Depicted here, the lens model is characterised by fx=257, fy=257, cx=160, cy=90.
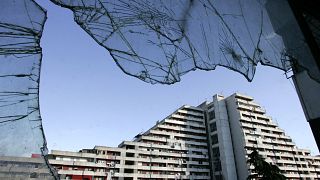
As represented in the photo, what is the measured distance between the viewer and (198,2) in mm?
2912

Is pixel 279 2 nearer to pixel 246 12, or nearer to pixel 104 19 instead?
pixel 246 12

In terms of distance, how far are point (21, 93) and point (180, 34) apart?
164 centimetres

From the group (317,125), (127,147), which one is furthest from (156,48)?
(127,147)

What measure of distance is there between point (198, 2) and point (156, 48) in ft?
2.57

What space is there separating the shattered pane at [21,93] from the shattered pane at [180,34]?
34cm

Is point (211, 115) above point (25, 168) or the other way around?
above

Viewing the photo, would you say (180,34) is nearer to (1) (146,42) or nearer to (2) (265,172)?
(1) (146,42)

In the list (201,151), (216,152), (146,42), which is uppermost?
(201,151)

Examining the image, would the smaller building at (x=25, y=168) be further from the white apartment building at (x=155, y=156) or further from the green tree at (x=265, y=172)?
the white apartment building at (x=155, y=156)

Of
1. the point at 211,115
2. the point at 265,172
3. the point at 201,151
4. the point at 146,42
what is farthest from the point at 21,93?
the point at 211,115

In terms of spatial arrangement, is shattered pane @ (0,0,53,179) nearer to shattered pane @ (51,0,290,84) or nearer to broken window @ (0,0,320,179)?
broken window @ (0,0,320,179)

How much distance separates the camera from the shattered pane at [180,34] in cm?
231

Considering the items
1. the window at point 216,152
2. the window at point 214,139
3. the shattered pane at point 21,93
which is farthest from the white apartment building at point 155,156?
the shattered pane at point 21,93

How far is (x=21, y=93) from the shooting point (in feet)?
6.30
